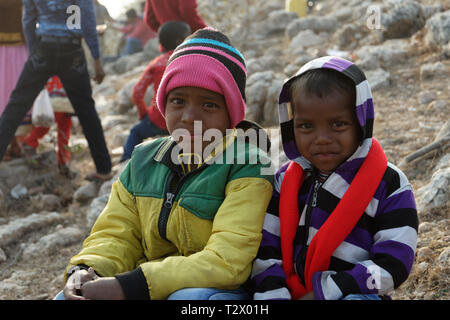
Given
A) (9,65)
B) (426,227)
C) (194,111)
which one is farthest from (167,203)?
(9,65)

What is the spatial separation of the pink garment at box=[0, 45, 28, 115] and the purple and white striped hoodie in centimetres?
399

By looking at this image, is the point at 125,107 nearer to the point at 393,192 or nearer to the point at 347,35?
the point at 347,35

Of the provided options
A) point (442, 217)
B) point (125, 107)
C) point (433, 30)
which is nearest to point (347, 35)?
point (433, 30)

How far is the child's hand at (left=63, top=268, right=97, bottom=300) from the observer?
175 centimetres

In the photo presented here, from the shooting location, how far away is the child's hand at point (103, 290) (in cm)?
171

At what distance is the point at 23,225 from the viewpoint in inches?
164

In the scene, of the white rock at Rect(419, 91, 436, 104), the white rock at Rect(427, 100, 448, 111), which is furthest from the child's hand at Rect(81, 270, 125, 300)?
the white rock at Rect(419, 91, 436, 104)

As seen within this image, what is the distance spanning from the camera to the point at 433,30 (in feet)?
18.5

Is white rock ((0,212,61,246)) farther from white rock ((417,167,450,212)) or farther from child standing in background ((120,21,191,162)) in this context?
white rock ((417,167,450,212))

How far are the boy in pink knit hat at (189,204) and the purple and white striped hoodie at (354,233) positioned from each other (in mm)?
108

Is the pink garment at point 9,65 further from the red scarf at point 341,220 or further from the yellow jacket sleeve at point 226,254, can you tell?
the red scarf at point 341,220

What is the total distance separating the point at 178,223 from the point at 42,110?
3.44 metres

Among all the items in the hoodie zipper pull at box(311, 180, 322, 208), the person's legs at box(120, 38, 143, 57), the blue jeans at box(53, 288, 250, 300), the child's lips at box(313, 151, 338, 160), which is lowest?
the person's legs at box(120, 38, 143, 57)
